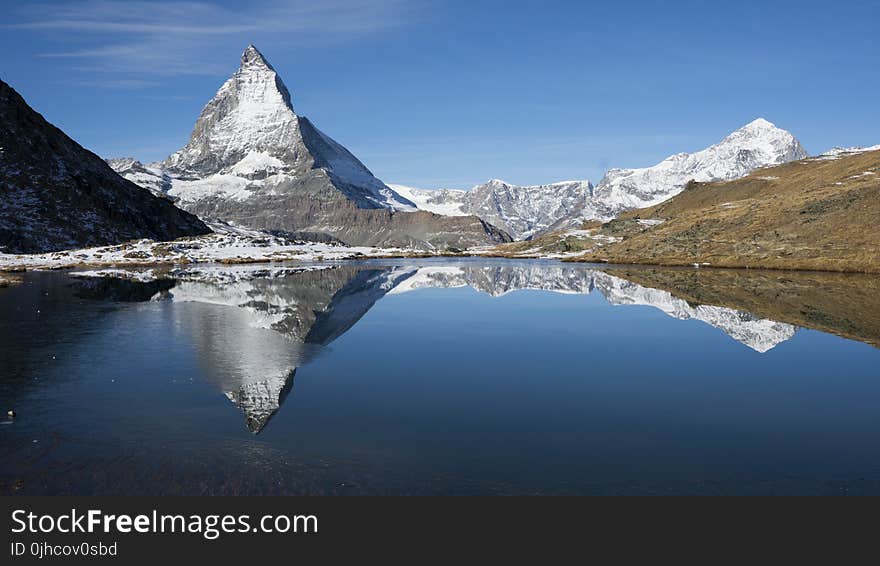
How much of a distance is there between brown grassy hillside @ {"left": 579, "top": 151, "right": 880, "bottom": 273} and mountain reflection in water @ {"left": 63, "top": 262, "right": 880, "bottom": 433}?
123 ft

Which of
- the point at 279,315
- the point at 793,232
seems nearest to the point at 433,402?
the point at 279,315

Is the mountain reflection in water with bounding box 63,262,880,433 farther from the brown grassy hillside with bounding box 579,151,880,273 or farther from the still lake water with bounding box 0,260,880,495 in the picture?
the brown grassy hillside with bounding box 579,151,880,273

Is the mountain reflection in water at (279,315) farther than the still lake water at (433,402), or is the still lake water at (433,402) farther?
the mountain reflection in water at (279,315)

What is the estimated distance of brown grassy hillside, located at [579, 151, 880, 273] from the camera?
123m

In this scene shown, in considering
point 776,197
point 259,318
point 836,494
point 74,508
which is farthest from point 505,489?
point 776,197

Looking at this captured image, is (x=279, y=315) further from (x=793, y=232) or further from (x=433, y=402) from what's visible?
(x=793, y=232)

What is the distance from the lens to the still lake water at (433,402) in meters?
18.4

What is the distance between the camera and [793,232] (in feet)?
457

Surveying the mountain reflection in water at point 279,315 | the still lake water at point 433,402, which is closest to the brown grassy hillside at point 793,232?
the mountain reflection in water at point 279,315

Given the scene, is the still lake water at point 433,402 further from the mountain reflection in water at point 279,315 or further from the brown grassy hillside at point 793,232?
the brown grassy hillside at point 793,232

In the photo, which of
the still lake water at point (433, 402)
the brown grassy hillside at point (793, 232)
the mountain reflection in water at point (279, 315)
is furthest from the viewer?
the brown grassy hillside at point (793, 232)

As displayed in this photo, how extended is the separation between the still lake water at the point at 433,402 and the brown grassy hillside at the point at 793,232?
74638 mm

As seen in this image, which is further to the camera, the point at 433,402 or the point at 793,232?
the point at 793,232

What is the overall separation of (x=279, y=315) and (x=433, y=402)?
30588mm
